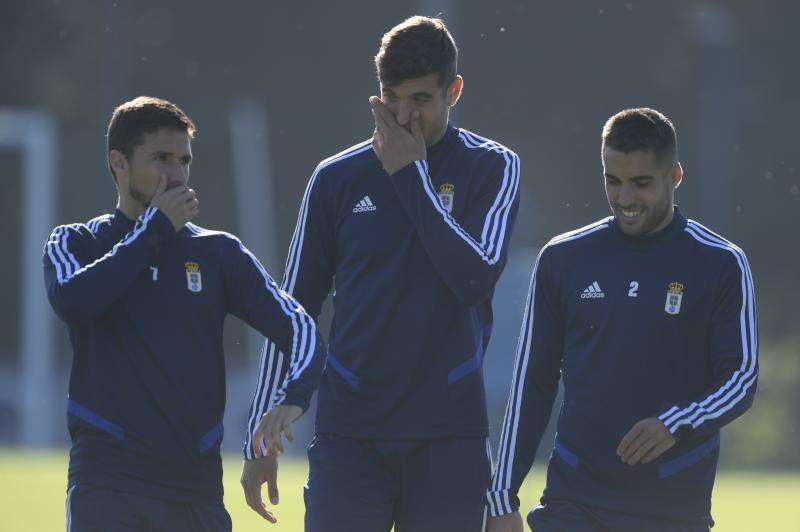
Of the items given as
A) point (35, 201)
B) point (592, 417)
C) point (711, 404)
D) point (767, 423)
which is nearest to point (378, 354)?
point (592, 417)

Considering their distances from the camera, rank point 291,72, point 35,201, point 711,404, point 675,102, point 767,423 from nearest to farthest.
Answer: point 711,404
point 35,201
point 767,423
point 675,102
point 291,72

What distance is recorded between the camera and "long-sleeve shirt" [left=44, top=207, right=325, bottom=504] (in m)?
4.65

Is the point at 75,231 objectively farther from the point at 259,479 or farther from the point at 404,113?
the point at 404,113

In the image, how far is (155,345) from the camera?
475cm

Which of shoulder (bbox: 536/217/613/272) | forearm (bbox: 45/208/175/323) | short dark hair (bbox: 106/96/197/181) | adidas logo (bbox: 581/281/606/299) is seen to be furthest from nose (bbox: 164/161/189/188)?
adidas logo (bbox: 581/281/606/299)

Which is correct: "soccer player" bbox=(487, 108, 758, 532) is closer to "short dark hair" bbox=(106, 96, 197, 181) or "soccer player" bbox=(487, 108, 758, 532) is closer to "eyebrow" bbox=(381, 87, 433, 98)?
"eyebrow" bbox=(381, 87, 433, 98)

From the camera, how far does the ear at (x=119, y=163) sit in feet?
16.5

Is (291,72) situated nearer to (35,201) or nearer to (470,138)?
(35,201)

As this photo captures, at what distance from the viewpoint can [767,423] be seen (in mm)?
30078

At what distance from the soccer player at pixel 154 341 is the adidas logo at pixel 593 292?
0.85m

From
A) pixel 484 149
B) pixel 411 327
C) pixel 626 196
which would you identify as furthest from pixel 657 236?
pixel 411 327

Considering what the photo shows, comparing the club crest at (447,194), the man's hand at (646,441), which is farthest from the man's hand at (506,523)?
the club crest at (447,194)

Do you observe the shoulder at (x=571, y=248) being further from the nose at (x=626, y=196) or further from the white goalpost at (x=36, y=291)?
the white goalpost at (x=36, y=291)

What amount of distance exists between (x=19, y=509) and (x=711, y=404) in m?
9.40
